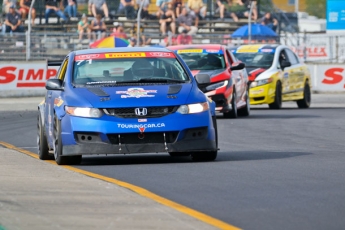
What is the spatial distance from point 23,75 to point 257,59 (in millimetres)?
9409

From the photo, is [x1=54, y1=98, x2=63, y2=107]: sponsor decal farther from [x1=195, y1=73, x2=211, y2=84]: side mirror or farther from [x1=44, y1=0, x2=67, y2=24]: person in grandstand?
[x1=44, y1=0, x2=67, y2=24]: person in grandstand

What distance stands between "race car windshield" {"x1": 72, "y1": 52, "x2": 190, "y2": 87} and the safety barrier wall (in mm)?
20182

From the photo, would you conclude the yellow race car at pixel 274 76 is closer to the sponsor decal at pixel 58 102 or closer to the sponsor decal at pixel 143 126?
the sponsor decal at pixel 58 102

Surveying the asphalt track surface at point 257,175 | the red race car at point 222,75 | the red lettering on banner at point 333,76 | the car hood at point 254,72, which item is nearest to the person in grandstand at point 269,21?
the red lettering on banner at point 333,76

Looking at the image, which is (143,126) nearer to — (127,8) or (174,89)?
(174,89)

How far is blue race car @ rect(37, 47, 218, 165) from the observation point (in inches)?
464

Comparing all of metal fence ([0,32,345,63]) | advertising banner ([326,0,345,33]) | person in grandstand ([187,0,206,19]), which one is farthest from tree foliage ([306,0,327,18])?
metal fence ([0,32,345,63])

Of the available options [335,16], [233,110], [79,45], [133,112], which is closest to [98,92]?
[133,112]

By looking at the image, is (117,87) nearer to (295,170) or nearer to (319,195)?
(295,170)

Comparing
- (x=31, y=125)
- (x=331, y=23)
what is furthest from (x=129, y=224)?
(x=331, y=23)

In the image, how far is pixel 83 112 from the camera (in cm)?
1188

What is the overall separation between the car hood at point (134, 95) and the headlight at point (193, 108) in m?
0.06

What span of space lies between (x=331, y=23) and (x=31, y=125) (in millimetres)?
26670

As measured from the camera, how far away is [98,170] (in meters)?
11.5
